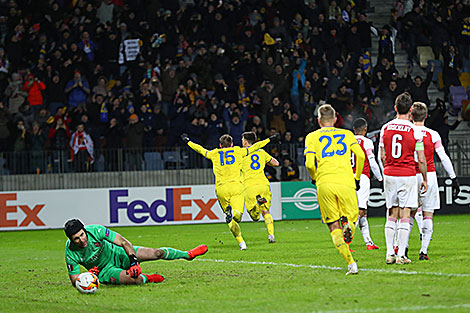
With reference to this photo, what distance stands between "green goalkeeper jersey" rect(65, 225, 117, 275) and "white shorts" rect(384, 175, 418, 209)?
12.4 ft

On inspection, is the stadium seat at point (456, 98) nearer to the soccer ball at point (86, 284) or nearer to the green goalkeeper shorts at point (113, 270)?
the green goalkeeper shorts at point (113, 270)


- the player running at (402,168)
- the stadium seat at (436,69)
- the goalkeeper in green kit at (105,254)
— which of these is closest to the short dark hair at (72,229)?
the goalkeeper in green kit at (105,254)

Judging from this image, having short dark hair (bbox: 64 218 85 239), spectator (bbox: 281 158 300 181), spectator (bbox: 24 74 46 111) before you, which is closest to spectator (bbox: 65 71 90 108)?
spectator (bbox: 24 74 46 111)

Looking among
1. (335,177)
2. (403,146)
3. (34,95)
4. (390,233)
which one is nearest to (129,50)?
(34,95)

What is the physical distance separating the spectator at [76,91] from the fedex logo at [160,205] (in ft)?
9.99

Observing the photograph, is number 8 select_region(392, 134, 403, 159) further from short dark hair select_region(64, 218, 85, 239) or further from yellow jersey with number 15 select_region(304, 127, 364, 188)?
short dark hair select_region(64, 218, 85, 239)

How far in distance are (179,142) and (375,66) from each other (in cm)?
700

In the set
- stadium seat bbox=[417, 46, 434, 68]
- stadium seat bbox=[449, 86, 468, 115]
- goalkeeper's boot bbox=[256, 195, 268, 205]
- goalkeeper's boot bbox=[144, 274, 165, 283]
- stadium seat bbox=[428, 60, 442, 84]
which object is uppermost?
stadium seat bbox=[417, 46, 434, 68]

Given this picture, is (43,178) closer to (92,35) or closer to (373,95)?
(92,35)

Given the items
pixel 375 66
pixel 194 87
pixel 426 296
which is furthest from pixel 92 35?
pixel 426 296

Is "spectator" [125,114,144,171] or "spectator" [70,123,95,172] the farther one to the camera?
"spectator" [125,114,144,171]

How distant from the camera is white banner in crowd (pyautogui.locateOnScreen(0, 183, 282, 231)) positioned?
2245cm

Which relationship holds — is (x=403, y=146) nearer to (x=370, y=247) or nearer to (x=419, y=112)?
(x=419, y=112)

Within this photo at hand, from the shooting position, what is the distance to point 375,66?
2505 cm
